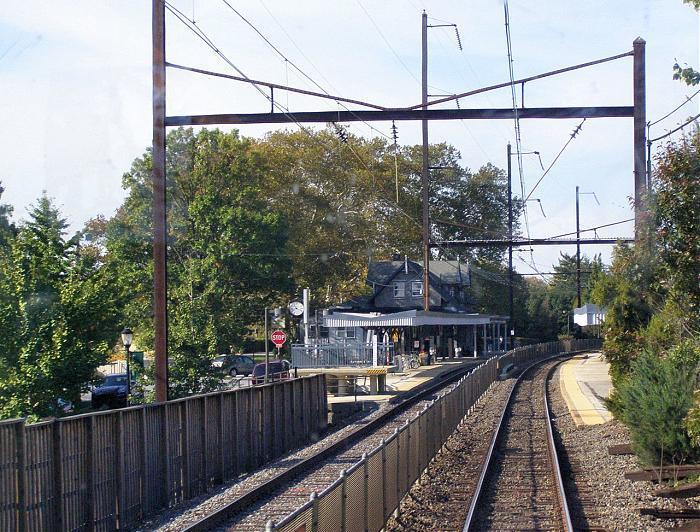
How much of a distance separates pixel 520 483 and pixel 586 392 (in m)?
20.5

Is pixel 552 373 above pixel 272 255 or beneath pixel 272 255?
beneath

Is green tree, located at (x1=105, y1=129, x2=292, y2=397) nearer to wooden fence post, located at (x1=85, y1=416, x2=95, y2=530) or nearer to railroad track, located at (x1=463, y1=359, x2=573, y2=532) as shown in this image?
railroad track, located at (x1=463, y1=359, x2=573, y2=532)

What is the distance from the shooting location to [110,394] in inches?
1578

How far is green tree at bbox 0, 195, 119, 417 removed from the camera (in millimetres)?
25734

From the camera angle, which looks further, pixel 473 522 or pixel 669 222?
pixel 669 222

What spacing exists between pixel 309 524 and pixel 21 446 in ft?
16.0

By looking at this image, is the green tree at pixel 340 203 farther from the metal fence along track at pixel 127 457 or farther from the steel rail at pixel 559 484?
the metal fence along track at pixel 127 457

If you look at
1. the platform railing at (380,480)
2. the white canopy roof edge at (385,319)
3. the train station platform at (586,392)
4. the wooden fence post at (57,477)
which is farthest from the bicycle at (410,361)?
the wooden fence post at (57,477)

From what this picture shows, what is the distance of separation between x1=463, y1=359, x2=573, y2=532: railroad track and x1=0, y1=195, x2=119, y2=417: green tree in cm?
1199

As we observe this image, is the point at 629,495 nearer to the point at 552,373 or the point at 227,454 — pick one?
the point at 227,454

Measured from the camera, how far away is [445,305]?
80.1 metres

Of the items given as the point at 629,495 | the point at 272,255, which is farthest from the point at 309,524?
the point at 272,255

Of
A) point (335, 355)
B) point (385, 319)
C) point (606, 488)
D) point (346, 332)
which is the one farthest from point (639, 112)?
point (346, 332)

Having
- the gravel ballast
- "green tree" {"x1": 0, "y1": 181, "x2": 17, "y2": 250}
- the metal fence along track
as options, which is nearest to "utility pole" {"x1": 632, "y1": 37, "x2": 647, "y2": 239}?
the gravel ballast
